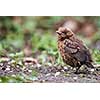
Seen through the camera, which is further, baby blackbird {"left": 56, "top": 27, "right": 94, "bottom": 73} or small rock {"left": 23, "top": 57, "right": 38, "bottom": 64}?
small rock {"left": 23, "top": 57, "right": 38, "bottom": 64}

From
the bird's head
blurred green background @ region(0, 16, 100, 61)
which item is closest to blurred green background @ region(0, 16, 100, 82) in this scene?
blurred green background @ region(0, 16, 100, 61)

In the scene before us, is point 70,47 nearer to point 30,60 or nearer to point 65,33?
point 65,33

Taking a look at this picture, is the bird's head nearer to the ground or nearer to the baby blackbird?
the baby blackbird

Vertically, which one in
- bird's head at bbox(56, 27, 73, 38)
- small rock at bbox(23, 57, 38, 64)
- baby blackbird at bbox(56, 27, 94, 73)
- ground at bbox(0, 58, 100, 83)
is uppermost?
bird's head at bbox(56, 27, 73, 38)

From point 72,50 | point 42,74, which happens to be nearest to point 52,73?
point 42,74

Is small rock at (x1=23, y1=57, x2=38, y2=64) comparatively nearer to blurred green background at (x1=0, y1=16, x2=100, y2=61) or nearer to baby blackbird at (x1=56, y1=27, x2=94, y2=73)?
blurred green background at (x1=0, y1=16, x2=100, y2=61)

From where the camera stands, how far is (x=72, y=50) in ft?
10.6

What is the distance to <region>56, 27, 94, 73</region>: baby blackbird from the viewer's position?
323 centimetres

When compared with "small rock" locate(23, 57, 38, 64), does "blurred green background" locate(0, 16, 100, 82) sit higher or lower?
higher

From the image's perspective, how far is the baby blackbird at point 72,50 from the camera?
3232 millimetres

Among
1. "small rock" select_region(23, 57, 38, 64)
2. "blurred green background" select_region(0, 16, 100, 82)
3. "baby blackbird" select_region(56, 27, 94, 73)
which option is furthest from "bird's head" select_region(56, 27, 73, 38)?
"small rock" select_region(23, 57, 38, 64)

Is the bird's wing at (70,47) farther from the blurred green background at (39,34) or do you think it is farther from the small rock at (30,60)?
the small rock at (30,60)

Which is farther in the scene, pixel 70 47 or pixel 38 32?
pixel 38 32
